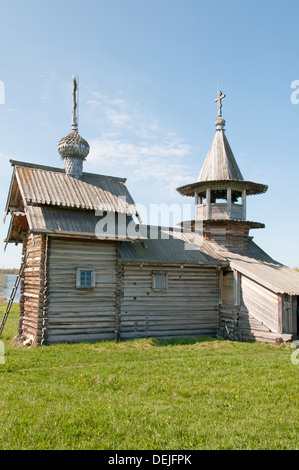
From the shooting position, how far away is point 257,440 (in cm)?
590

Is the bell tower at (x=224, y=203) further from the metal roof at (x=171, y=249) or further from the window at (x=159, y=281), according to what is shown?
the window at (x=159, y=281)

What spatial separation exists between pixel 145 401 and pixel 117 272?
366 inches

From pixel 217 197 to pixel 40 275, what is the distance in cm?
1299

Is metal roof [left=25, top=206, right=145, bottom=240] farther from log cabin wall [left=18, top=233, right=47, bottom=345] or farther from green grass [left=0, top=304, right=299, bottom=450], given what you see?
green grass [left=0, top=304, right=299, bottom=450]

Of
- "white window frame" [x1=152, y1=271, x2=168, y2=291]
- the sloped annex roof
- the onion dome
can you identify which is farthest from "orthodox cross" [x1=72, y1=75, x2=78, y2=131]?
the sloped annex roof

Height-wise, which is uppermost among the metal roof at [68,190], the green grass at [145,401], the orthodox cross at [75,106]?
the orthodox cross at [75,106]

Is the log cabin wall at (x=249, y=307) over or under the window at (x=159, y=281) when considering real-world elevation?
under

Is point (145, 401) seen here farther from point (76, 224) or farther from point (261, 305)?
point (261, 305)

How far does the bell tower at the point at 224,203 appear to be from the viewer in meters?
21.5

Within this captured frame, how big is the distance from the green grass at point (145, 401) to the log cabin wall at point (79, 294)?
2294mm

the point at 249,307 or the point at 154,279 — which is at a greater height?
the point at 154,279

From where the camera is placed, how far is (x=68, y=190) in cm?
1764

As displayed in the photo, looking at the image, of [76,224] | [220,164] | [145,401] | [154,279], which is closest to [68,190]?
[76,224]

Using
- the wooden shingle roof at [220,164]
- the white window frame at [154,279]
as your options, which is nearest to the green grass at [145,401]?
the white window frame at [154,279]
